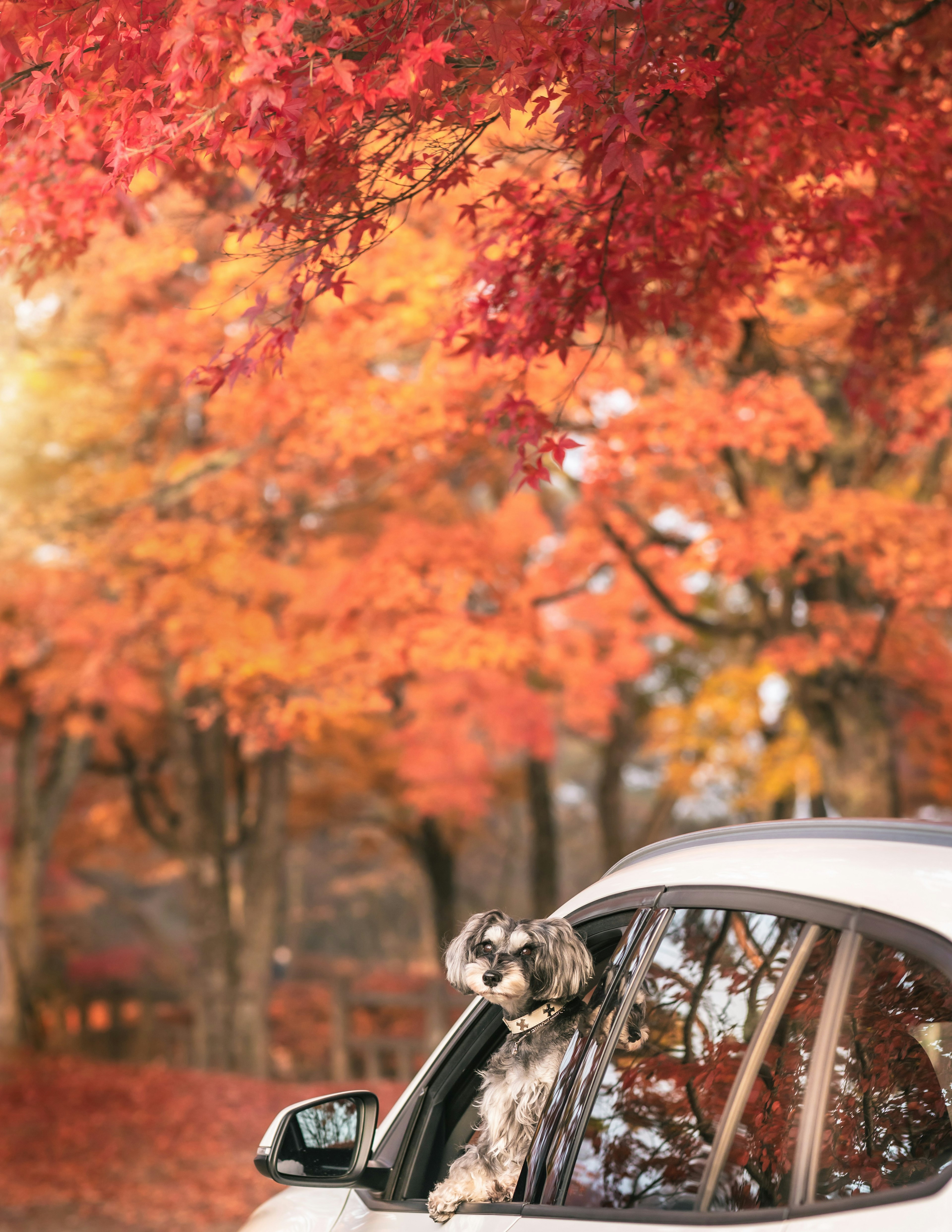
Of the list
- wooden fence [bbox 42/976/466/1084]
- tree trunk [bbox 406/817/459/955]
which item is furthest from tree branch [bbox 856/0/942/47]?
tree trunk [bbox 406/817/459/955]

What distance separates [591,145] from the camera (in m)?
3.76

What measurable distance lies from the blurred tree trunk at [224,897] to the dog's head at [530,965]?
44.2 feet

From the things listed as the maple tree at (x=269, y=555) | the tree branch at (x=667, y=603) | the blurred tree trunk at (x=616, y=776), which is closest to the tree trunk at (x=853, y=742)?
the tree branch at (x=667, y=603)

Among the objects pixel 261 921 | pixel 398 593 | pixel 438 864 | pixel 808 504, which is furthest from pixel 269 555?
pixel 438 864

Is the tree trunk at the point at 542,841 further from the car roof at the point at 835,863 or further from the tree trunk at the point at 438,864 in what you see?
the car roof at the point at 835,863

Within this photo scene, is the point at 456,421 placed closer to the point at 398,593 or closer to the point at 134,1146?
the point at 398,593

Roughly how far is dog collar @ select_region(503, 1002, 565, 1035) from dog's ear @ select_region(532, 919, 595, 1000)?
0.10 feet

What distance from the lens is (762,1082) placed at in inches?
73.3

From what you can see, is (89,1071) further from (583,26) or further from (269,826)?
(583,26)

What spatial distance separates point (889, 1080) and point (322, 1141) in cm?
159

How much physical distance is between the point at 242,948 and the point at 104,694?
4.11 metres

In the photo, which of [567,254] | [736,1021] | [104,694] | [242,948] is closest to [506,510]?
[104,694]

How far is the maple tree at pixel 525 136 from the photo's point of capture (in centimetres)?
309

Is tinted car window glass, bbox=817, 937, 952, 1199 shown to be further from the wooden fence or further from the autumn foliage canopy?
the wooden fence
